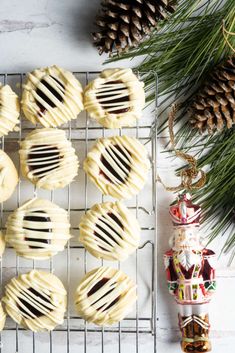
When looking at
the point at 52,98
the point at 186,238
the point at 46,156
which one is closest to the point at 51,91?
the point at 52,98

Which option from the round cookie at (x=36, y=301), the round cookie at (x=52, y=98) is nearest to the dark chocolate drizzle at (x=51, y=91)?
the round cookie at (x=52, y=98)

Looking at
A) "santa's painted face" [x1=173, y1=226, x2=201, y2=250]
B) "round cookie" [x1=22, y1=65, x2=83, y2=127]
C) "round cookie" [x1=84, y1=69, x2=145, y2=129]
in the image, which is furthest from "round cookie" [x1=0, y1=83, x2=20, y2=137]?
"santa's painted face" [x1=173, y1=226, x2=201, y2=250]

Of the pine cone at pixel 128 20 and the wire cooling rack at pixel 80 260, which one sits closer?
the pine cone at pixel 128 20

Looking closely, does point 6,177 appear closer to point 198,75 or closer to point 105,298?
point 105,298

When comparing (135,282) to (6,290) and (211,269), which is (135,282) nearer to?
(211,269)

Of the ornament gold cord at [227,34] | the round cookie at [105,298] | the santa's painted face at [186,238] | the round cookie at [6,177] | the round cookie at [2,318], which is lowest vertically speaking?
the round cookie at [2,318]

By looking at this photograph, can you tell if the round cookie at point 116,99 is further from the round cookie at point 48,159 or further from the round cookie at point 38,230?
the round cookie at point 38,230
